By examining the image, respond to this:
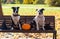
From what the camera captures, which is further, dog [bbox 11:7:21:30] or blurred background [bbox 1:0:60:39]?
blurred background [bbox 1:0:60:39]

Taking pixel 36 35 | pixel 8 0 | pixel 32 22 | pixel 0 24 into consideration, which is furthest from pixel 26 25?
pixel 8 0

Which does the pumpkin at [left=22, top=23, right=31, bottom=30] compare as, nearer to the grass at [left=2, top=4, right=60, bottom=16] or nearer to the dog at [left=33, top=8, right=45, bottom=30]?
the dog at [left=33, top=8, right=45, bottom=30]

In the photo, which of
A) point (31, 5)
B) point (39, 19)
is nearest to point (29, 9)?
point (31, 5)

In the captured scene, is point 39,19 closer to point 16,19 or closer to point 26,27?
point 26,27

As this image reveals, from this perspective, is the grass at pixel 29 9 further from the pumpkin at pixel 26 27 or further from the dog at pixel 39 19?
the pumpkin at pixel 26 27

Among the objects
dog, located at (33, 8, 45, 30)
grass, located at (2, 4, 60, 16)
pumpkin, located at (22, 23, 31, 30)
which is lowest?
grass, located at (2, 4, 60, 16)

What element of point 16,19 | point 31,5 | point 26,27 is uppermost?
point 16,19

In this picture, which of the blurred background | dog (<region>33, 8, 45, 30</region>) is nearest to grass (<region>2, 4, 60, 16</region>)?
the blurred background

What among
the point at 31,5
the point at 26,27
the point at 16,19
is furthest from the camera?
the point at 31,5

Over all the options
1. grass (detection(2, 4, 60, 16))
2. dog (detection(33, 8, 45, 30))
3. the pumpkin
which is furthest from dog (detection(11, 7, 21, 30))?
grass (detection(2, 4, 60, 16))

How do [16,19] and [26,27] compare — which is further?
[16,19]

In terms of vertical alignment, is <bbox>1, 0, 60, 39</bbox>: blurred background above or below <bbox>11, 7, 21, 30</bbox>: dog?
below

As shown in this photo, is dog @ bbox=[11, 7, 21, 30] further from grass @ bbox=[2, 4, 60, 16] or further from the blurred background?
grass @ bbox=[2, 4, 60, 16]

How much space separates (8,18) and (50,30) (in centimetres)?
88
